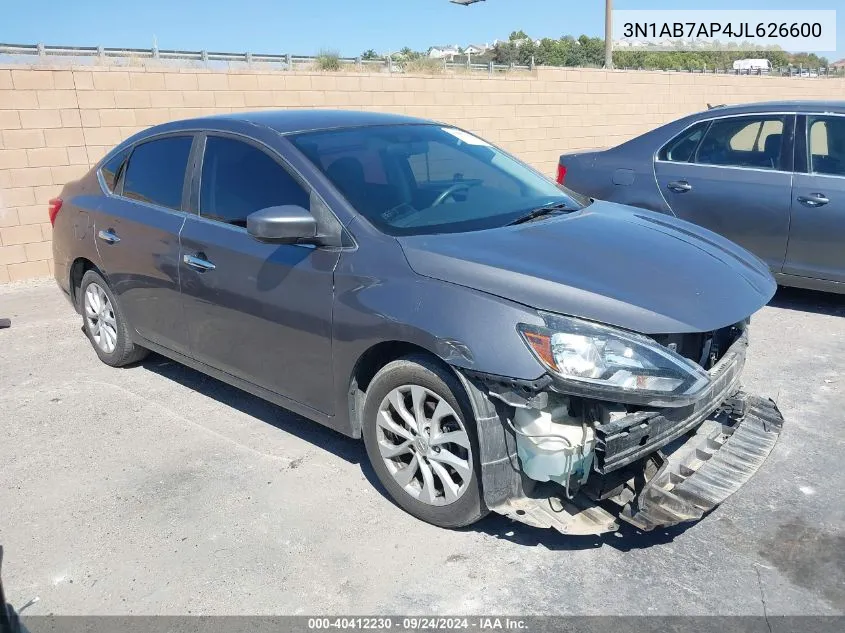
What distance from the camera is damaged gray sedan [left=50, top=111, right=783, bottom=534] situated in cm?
290

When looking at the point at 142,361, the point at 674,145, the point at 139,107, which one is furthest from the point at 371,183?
the point at 139,107

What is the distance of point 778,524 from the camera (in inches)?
131

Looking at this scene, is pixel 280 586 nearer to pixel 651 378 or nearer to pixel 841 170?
pixel 651 378

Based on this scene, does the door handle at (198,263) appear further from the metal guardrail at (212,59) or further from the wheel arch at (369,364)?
the metal guardrail at (212,59)

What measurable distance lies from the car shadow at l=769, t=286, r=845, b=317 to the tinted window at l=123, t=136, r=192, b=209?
4698 millimetres

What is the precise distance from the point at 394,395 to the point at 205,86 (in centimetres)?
780

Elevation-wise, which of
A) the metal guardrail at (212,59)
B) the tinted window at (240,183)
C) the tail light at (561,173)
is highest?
the metal guardrail at (212,59)

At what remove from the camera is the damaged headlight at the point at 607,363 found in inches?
110

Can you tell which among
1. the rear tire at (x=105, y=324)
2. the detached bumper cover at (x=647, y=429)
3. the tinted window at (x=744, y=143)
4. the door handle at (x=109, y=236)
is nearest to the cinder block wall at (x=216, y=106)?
the rear tire at (x=105, y=324)

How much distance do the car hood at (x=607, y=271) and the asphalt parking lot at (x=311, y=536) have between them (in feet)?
3.17

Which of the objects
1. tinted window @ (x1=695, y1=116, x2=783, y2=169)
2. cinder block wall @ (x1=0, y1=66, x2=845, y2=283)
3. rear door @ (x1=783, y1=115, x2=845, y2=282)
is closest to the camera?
rear door @ (x1=783, y1=115, x2=845, y2=282)

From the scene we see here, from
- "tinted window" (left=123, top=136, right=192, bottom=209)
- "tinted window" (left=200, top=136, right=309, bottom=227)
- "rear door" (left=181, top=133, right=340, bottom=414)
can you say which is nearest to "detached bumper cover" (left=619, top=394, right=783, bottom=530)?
"rear door" (left=181, top=133, right=340, bottom=414)

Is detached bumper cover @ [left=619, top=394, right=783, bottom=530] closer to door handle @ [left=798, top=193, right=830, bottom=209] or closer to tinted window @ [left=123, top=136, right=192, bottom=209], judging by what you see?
door handle @ [left=798, top=193, right=830, bottom=209]

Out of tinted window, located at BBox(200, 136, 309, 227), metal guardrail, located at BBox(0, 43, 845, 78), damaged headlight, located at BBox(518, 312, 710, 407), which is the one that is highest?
metal guardrail, located at BBox(0, 43, 845, 78)
